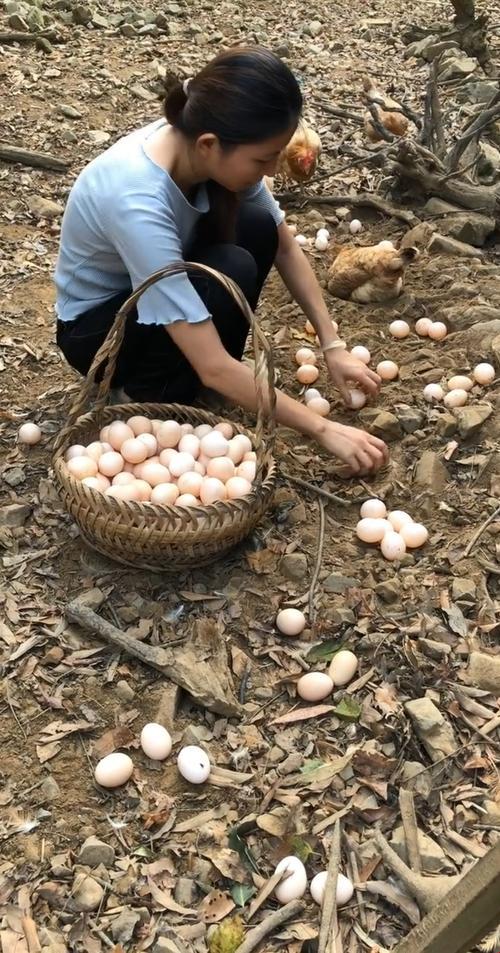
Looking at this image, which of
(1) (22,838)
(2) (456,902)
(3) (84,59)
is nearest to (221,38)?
(3) (84,59)

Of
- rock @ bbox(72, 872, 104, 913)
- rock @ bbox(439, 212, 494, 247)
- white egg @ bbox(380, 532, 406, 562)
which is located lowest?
rock @ bbox(72, 872, 104, 913)

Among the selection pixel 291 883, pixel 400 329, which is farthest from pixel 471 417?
pixel 291 883

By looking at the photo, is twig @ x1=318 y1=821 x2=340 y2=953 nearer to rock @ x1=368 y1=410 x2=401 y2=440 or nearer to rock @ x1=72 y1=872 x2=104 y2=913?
rock @ x1=72 y1=872 x2=104 y2=913

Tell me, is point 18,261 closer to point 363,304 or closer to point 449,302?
point 363,304

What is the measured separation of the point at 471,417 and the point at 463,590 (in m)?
0.74

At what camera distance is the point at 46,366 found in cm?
344

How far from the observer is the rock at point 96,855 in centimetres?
189

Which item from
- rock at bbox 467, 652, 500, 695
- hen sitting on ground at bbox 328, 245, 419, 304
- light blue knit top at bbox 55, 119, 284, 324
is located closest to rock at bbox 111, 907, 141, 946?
rock at bbox 467, 652, 500, 695

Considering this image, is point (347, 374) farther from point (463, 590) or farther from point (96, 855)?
point (96, 855)

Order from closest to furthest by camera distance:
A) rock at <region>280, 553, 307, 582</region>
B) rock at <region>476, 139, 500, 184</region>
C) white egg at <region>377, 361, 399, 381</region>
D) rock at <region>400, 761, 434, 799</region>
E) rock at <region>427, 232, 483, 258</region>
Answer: rock at <region>400, 761, 434, 799</region> → rock at <region>280, 553, 307, 582</region> → white egg at <region>377, 361, 399, 381</region> → rock at <region>427, 232, 483, 258</region> → rock at <region>476, 139, 500, 184</region>

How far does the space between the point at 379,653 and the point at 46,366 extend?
1.87 metres

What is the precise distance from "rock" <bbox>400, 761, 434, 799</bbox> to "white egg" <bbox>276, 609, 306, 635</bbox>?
475mm

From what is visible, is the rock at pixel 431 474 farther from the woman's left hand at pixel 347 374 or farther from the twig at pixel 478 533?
the woman's left hand at pixel 347 374

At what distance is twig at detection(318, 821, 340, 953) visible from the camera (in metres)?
1.75
